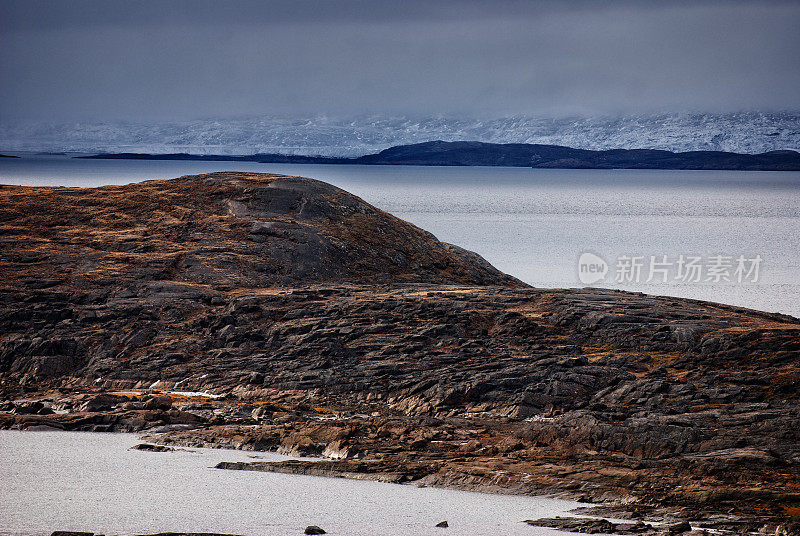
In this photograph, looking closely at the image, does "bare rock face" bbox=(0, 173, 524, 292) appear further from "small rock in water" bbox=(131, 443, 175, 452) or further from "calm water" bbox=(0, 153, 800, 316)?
"calm water" bbox=(0, 153, 800, 316)

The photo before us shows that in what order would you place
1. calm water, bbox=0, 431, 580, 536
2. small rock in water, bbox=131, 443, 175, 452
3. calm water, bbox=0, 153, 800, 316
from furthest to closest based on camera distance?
calm water, bbox=0, 153, 800, 316 → small rock in water, bbox=131, 443, 175, 452 → calm water, bbox=0, 431, 580, 536

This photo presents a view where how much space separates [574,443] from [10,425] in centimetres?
1265

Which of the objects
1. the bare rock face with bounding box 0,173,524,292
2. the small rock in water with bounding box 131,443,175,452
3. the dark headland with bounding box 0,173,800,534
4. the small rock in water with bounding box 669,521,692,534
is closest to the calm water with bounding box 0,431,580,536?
the small rock in water with bounding box 131,443,175,452

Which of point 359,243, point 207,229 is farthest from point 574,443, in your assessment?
point 207,229

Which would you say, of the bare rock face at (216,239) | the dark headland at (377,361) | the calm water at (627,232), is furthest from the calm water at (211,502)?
the calm water at (627,232)

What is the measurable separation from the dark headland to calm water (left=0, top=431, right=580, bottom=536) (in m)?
0.73

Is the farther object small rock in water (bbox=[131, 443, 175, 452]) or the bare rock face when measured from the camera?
the bare rock face

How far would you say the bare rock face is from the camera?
111 feet

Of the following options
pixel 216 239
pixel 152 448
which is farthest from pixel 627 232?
pixel 152 448

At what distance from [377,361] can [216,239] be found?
12.5 m

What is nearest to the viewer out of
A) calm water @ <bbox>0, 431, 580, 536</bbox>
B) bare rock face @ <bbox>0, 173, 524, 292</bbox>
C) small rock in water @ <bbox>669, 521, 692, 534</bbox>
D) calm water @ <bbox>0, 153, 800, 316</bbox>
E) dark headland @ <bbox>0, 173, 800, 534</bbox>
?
small rock in water @ <bbox>669, 521, 692, 534</bbox>

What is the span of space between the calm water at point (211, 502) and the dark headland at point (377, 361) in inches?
28.7

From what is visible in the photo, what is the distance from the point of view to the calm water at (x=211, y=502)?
608 inches

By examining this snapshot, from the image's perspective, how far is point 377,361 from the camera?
2641cm
